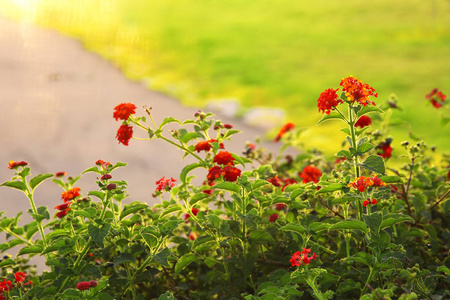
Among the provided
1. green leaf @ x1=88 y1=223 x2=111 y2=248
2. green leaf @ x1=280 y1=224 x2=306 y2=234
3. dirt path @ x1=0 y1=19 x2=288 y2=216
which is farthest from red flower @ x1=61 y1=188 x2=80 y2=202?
dirt path @ x1=0 y1=19 x2=288 y2=216

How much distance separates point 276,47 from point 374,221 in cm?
735

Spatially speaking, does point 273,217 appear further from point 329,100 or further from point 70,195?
point 70,195

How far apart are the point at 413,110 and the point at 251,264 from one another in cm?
464

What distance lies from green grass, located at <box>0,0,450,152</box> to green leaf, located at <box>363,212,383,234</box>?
146 inches

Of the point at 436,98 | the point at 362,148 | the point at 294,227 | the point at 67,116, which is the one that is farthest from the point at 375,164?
the point at 67,116

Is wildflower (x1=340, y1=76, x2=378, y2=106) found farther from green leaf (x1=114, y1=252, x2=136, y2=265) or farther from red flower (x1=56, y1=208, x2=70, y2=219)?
red flower (x1=56, y1=208, x2=70, y2=219)

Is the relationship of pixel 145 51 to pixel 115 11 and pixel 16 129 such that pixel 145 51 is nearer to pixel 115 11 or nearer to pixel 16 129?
pixel 115 11

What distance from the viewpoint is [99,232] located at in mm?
1834

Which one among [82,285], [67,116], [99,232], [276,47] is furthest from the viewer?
[276,47]

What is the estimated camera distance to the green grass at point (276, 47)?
6.64 metres

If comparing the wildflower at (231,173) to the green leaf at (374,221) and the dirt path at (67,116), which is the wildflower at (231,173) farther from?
the dirt path at (67,116)

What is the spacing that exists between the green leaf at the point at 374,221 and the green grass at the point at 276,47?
3.70 metres

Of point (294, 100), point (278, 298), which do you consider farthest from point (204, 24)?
point (278, 298)

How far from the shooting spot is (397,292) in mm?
1992
